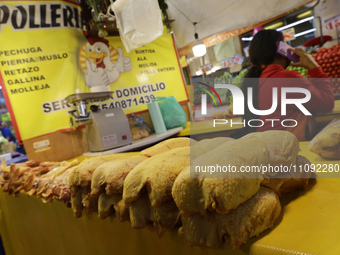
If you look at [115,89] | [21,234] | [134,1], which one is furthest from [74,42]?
[21,234]

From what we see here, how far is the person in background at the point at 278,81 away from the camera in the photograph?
181cm

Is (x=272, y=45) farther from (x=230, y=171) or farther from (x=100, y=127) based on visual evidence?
(x=100, y=127)

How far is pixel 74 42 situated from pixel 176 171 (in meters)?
2.97

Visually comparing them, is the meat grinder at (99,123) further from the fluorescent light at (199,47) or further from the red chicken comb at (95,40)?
the fluorescent light at (199,47)

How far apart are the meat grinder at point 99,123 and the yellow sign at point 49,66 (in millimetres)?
236

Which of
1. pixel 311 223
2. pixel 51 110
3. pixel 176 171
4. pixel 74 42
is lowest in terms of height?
pixel 311 223

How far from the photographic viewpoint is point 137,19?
264 centimetres

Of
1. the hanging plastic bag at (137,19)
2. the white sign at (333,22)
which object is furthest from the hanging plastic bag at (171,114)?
the white sign at (333,22)

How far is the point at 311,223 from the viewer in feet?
1.95

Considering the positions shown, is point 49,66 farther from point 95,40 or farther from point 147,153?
point 147,153

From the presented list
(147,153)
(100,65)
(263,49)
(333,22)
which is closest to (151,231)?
(147,153)

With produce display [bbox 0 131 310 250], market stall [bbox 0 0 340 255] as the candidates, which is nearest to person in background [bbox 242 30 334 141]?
market stall [bbox 0 0 340 255]

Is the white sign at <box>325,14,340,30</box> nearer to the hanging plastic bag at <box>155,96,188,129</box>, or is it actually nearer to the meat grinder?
the hanging plastic bag at <box>155,96,188,129</box>

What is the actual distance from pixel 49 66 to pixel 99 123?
964 mm
